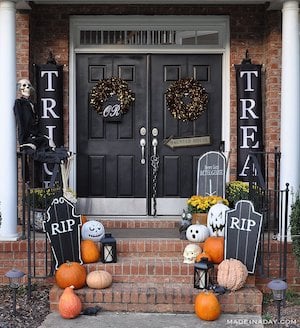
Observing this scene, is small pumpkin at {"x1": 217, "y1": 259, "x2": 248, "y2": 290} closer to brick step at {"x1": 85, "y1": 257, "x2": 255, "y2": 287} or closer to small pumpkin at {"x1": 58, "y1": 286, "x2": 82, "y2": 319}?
brick step at {"x1": 85, "y1": 257, "x2": 255, "y2": 287}

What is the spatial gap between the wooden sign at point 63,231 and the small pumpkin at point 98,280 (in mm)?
345

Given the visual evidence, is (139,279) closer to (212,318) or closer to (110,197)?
(212,318)

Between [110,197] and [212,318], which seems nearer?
[212,318]

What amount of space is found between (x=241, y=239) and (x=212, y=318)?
954 millimetres

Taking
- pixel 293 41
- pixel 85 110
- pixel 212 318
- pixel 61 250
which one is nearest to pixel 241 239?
pixel 212 318

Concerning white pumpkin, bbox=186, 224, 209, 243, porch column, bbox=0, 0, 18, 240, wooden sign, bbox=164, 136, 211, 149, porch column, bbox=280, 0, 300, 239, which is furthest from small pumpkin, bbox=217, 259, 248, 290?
wooden sign, bbox=164, 136, 211, 149

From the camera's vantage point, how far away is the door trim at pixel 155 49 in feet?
24.7

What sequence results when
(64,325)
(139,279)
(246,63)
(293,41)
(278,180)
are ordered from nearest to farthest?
(64,325)
(139,279)
(293,41)
(278,180)
(246,63)

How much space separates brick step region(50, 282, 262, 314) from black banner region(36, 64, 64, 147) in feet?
8.42

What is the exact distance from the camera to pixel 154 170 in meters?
7.69

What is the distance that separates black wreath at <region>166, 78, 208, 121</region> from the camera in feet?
24.9

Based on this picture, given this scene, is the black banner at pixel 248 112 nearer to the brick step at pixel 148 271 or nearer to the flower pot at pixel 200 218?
the flower pot at pixel 200 218

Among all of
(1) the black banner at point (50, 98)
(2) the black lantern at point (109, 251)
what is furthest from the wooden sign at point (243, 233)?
(1) the black banner at point (50, 98)

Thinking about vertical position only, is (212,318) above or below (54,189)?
below
